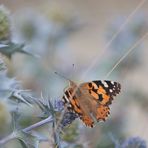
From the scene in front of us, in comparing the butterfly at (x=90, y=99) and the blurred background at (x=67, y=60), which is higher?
the butterfly at (x=90, y=99)

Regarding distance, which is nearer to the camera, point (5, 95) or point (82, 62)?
point (5, 95)

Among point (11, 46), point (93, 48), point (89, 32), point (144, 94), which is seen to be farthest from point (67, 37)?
point (89, 32)

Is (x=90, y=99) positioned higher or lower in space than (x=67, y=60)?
higher

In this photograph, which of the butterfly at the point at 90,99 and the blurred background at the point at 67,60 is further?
the blurred background at the point at 67,60

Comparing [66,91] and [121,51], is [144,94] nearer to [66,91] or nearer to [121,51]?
[121,51]

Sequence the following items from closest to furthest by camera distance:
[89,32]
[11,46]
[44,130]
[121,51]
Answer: [11,46] → [44,130] → [121,51] → [89,32]

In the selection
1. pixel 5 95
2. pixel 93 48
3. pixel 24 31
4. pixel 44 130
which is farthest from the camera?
pixel 93 48

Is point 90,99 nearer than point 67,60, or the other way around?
point 90,99

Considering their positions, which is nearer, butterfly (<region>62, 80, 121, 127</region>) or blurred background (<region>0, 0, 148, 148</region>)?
butterfly (<region>62, 80, 121, 127</region>)
